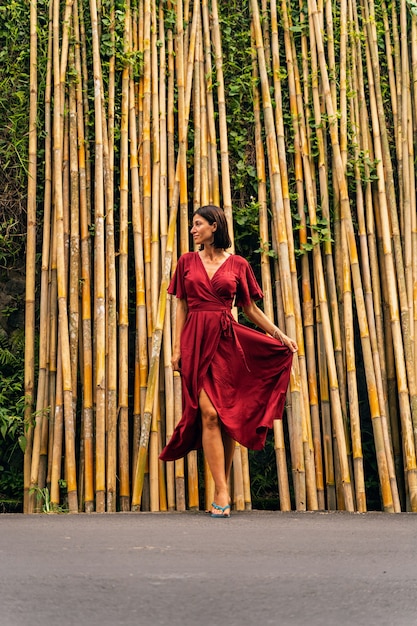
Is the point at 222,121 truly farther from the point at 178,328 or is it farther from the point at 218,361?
the point at 218,361

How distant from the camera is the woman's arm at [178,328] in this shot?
3.09m

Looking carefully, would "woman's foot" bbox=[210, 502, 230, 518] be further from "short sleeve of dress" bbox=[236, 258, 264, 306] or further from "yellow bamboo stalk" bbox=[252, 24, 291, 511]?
"short sleeve of dress" bbox=[236, 258, 264, 306]

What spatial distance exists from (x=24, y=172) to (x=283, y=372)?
1.60 metres

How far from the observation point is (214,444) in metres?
2.94

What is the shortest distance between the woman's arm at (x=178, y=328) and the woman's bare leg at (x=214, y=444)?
0.18 metres

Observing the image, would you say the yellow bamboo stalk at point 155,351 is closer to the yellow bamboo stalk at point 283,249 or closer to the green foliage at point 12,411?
the yellow bamboo stalk at point 283,249

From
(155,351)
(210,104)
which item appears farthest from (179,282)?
(210,104)

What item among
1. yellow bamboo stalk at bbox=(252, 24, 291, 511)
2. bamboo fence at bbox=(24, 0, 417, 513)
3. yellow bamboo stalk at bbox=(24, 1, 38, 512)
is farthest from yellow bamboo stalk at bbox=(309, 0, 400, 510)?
yellow bamboo stalk at bbox=(24, 1, 38, 512)

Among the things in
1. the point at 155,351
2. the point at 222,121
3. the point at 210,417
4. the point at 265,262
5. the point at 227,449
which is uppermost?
the point at 222,121

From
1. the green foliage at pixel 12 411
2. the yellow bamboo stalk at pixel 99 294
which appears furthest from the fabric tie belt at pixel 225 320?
the green foliage at pixel 12 411

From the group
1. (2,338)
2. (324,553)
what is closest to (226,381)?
(324,553)

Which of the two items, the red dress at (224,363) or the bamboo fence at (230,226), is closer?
the red dress at (224,363)

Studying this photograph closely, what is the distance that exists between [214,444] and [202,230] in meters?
0.79

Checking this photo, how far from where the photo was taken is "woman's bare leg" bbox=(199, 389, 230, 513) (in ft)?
9.56
